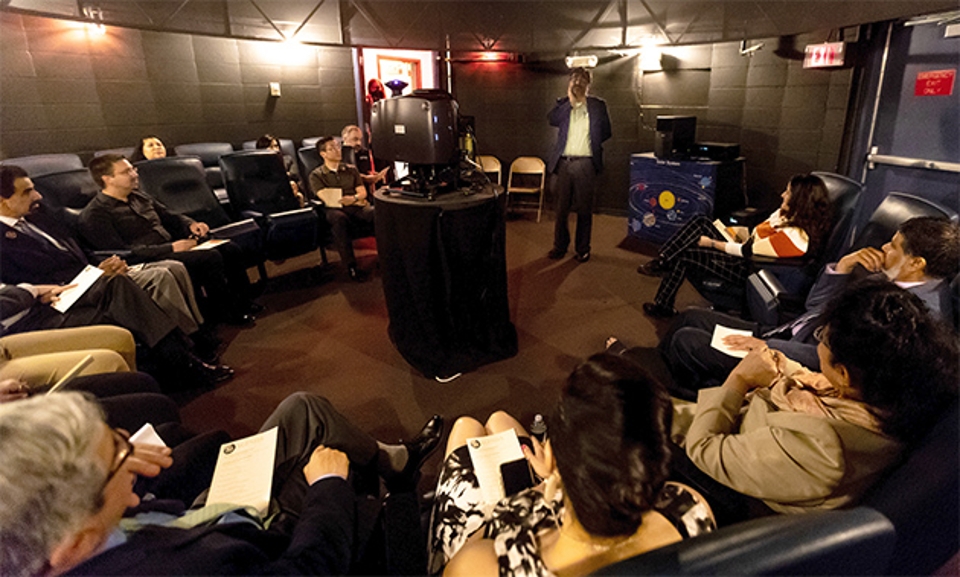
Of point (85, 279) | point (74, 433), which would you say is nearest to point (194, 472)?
point (74, 433)

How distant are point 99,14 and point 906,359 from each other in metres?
5.81

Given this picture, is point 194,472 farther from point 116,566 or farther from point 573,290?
point 573,290

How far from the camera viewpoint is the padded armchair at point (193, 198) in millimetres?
3514

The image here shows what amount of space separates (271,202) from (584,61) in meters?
3.93

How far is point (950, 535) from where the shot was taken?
101cm

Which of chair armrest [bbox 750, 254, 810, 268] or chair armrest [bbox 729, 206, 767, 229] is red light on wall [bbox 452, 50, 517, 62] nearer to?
chair armrest [bbox 729, 206, 767, 229]

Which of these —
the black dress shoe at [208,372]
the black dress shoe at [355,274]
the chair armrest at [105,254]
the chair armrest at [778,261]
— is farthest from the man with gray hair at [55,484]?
the black dress shoe at [355,274]

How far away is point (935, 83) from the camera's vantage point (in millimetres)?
3205

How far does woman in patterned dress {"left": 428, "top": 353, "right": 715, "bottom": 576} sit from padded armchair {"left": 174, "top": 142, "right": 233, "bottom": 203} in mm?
5417

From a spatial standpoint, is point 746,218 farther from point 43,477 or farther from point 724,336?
point 43,477

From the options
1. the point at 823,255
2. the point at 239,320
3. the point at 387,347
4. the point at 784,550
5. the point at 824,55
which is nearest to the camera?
the point at 784,550

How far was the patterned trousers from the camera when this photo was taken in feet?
9.69

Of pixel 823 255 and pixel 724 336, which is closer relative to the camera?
pixel 724 336

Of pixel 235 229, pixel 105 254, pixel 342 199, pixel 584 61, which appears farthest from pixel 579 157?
pixel 105 254
